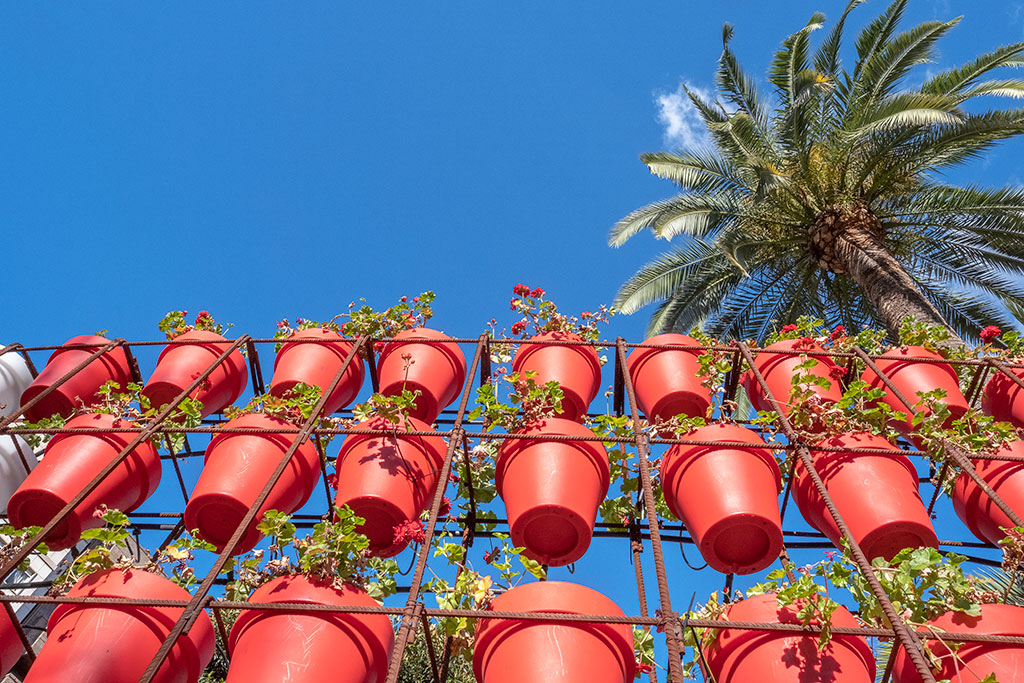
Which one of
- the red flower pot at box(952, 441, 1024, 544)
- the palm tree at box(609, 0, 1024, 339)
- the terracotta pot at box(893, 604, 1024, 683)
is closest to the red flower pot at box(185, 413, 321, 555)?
the terracotta pot at box(893, 604, 1024, 683)

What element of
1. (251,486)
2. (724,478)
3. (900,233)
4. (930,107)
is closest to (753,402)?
(724,478)

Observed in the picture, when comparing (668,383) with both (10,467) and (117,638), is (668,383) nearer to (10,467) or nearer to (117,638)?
(117,638)

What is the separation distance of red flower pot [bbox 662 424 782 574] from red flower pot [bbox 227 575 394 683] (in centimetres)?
146

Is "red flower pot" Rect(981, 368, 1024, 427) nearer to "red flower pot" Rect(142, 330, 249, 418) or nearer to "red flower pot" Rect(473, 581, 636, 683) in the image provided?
"red flower pot" Rect(473, 581, 636, 683)

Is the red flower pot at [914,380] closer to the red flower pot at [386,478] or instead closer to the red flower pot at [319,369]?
the red flower pot at [386,478]

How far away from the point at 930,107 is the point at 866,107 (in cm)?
170

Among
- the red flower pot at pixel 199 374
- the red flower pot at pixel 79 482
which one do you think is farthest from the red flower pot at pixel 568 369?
the red flower pot at pixel 79 482

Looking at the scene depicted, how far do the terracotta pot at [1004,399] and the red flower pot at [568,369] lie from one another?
256cm

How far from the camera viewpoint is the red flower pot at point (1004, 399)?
438cm

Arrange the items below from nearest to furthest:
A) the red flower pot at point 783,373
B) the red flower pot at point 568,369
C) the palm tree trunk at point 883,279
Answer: the red flower pot at point 568,369, the red flower pot at point 783,373, the palm tree trunk at point 883,279

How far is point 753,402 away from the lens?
15.6 feet

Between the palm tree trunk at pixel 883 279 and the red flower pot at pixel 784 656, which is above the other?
the palm tree trunk at pixel 883 279

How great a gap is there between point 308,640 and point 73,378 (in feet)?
10.8

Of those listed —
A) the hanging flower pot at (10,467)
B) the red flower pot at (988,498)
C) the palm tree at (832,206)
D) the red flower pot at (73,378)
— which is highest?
the palm tree at (832,206)
